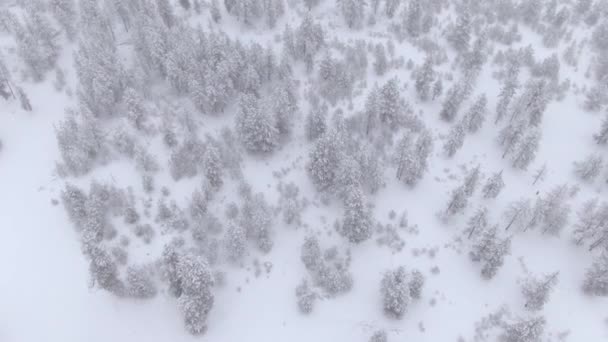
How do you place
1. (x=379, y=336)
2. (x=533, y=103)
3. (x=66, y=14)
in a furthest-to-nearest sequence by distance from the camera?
(x=66, y=14) < (x=533, y=103) < (x=379, y=336)

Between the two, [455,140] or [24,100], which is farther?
[24,100]

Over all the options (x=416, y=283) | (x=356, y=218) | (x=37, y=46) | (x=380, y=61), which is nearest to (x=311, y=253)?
(x=356, y=218)

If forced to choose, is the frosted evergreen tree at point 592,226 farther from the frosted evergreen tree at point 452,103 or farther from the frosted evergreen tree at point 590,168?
the frosted evergreen tree at point 452,103

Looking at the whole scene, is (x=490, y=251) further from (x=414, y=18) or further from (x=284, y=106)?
(x=414, y=18)

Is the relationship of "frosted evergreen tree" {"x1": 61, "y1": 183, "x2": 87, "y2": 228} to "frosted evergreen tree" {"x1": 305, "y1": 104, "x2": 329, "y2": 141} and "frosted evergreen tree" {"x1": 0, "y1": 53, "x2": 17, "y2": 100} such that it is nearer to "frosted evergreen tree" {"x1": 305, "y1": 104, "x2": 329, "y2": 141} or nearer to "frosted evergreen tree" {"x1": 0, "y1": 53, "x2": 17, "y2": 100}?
"frosted evergreen tree" {"x1": 0, "y1": 53, "x2": 17, "y2": 100}

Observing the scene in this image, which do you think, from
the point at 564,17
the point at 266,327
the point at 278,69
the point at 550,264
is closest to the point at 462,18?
the point at 564,17

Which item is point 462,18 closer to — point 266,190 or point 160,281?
point 266,190

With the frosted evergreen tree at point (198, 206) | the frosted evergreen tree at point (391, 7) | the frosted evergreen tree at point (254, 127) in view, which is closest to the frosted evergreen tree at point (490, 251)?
the frosted evergreen tree at point (254, 127)
